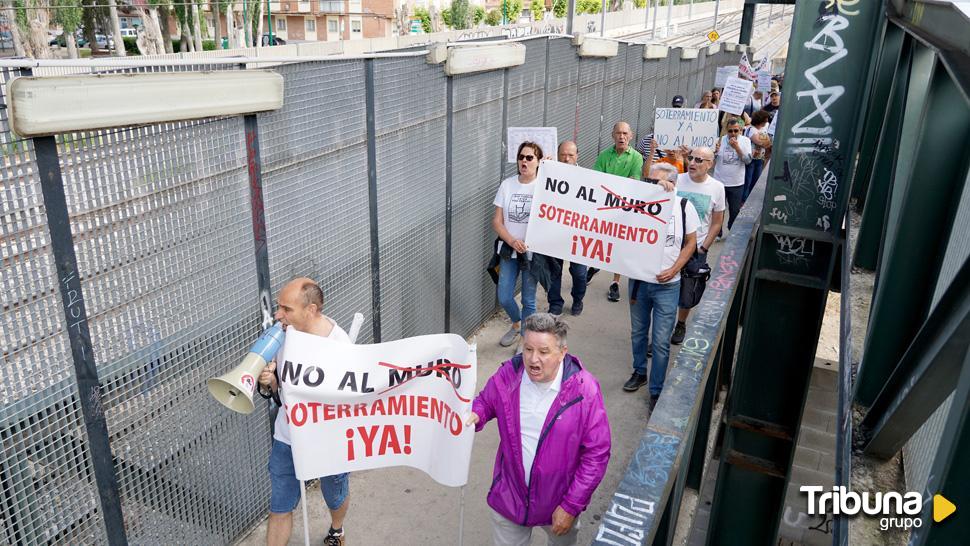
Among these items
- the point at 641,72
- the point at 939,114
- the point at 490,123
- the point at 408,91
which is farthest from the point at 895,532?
the point at 641,72

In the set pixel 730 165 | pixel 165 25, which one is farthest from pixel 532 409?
pixel 165 25

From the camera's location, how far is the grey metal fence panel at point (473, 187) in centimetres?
739

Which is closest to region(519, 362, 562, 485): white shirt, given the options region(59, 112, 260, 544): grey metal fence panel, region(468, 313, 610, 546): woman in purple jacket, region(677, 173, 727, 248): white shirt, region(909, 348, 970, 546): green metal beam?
region(468, 313, 610, 546): woman in purple jacket

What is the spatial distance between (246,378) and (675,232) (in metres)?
3.90

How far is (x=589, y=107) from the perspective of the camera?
11.6 meters

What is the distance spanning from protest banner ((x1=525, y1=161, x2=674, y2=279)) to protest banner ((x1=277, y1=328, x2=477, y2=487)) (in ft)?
9.54

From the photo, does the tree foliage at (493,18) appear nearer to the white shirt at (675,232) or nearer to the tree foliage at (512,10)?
the tree foliage at (512,10)

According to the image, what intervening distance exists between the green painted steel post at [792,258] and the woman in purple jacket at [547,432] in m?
2.56

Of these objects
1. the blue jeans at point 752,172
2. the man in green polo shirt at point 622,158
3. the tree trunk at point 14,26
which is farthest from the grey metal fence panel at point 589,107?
the tree trunk at point 14,26

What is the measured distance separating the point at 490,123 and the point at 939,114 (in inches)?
215

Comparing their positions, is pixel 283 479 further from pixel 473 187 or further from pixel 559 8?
pixel 559 8

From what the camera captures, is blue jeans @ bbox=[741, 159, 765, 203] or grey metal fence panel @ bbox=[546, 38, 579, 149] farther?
blue jeans @ bbox=[741, 159, 765, 203]

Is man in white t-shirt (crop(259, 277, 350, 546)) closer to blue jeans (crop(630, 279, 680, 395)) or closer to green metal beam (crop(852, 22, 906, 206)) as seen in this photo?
blue jeans (crop(630, 279, 680, 395))

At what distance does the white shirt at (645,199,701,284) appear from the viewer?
21.5 feet
